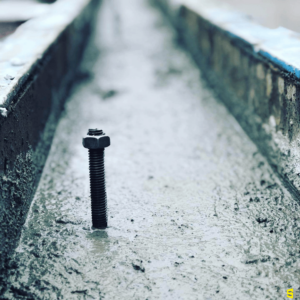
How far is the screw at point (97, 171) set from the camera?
1.94m

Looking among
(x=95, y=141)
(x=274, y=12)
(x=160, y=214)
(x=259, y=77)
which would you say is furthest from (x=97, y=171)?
(x=274, y=12)

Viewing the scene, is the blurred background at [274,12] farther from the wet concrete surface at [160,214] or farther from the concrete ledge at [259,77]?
the wet concrete surface at [160,214]

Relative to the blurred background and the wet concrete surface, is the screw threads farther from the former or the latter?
the blurred background

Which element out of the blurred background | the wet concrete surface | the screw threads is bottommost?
the wet concrete surface

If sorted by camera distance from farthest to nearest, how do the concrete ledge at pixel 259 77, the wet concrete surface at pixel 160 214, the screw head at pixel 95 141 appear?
the concrete ledge at pixel 259 77 → the screw head at pixel 95 141 → the wet concrete surface at pixel 160 214

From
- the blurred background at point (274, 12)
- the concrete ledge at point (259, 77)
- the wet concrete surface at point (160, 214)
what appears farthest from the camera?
the blurred background at point (274, 12)

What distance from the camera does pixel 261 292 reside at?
5.67 feet

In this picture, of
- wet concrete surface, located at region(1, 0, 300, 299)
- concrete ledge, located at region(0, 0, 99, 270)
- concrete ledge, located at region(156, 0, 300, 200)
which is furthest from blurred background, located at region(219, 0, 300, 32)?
concrete ledge, located at region(0, 0, 99, 270)

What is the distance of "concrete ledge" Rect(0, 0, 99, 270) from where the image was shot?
1936mm

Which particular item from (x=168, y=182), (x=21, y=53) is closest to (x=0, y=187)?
(x=168, y=182)

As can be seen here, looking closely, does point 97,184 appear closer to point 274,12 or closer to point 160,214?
point 160,214

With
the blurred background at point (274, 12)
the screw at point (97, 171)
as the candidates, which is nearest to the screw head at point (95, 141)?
the screw at point (97, 171)

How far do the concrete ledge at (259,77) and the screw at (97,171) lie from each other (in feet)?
3.94

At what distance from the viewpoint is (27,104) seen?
8.11 feet
